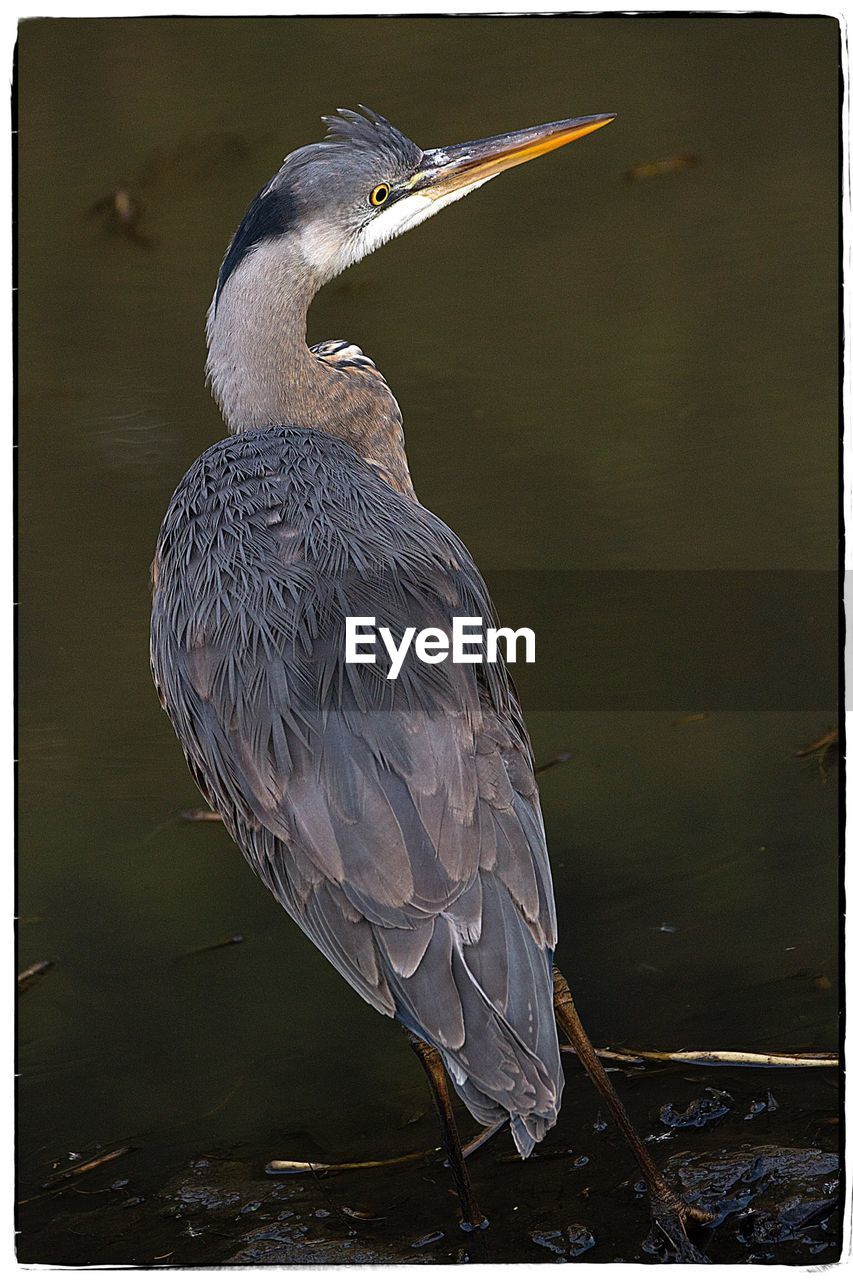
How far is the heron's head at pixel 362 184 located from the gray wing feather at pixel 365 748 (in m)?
0.35

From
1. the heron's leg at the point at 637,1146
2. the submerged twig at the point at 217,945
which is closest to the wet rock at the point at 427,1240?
the heron's leg at the point at 637,1146

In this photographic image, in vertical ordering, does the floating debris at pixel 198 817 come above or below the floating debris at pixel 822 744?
below

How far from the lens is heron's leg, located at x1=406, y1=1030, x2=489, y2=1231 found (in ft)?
6.92

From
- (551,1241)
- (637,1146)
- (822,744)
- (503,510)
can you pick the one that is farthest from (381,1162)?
(503,510)

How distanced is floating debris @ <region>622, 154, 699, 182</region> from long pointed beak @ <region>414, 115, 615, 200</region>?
0.25m

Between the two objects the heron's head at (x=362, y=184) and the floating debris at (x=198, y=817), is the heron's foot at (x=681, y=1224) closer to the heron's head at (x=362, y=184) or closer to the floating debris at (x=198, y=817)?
the floating debris at (x=198, y=817)

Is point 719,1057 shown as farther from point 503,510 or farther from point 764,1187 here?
point 503,510

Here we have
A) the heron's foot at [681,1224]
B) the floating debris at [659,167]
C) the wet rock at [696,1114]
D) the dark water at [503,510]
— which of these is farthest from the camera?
the floating debris at [659,167]

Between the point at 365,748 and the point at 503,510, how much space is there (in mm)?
992

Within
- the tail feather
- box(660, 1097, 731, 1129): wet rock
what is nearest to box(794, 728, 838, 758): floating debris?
box(660, 1097, 731, 1129): wet rock

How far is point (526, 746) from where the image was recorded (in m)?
2.26

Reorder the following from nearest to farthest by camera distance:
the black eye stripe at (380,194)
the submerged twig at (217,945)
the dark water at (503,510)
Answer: the dark water at (503,510)
the black eye stripe at (380,194)
the submerged twig at (217,945)

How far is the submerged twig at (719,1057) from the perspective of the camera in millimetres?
2332

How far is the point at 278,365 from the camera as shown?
2.59 m
